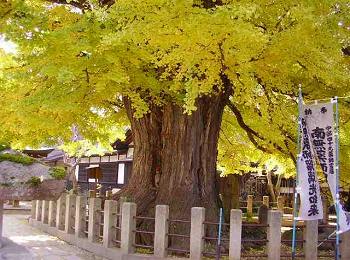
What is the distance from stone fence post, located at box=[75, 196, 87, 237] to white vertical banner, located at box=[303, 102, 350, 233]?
7394 mm

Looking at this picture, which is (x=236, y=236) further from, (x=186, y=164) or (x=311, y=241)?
(x=186, y=164)

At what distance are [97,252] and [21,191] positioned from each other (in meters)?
2.92

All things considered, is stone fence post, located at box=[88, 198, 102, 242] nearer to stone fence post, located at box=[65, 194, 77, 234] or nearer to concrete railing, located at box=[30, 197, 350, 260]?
concrete railing, located at box=[30, 197, 350, 260]

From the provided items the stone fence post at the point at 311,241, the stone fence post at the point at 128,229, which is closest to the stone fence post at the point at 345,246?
the stone fence post at the point at 311,241

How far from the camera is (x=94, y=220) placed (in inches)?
503

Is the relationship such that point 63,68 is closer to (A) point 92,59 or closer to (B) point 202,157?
(A) point 92,59

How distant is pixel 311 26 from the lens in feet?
27.6

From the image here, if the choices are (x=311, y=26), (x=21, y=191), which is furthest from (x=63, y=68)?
(x=311, y=26)

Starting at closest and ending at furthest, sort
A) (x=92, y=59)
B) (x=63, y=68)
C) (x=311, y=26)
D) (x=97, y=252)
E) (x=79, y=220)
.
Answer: (x=311, y=26)
(x=63, y=68)
(x=92, y=59)
(x=97, y=252)
(x=79, y=220)

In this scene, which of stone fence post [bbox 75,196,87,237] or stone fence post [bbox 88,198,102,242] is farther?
stone fence post [bbox 75,196,87,237]

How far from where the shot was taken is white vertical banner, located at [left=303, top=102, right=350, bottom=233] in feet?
29.2

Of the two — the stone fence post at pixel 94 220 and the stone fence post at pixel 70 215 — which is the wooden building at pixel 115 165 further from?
the stone fence post at pixel 94 220

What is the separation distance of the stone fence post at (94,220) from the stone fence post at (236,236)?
14.6 feet

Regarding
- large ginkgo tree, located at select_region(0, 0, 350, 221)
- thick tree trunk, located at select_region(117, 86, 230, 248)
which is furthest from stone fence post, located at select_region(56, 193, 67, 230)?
thick tree trunk, located at select_region(117, 86, 230, 248)
